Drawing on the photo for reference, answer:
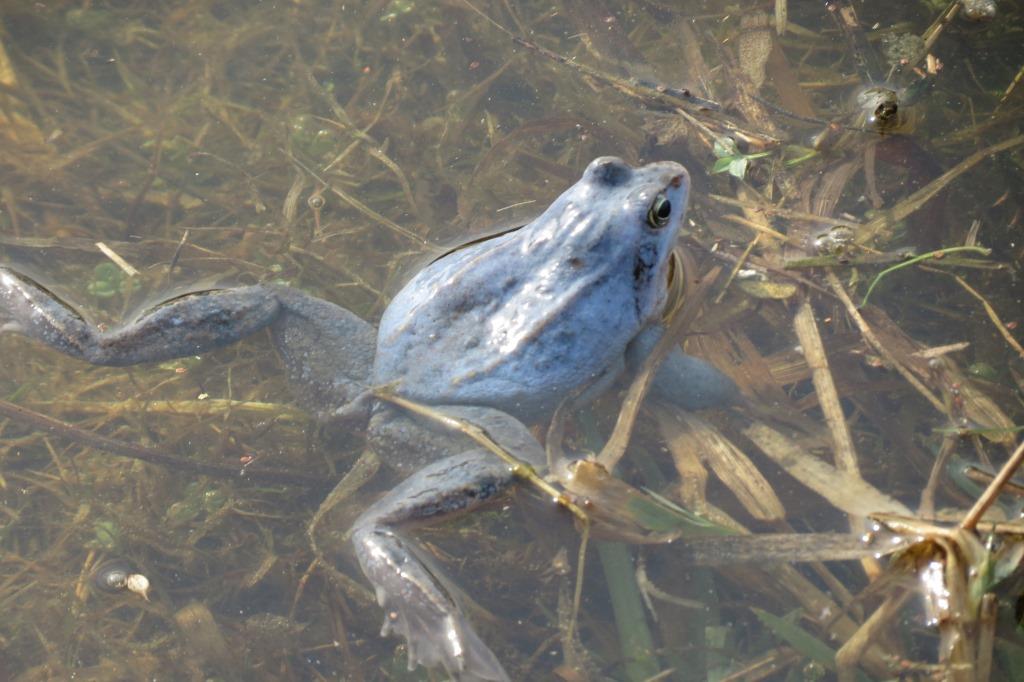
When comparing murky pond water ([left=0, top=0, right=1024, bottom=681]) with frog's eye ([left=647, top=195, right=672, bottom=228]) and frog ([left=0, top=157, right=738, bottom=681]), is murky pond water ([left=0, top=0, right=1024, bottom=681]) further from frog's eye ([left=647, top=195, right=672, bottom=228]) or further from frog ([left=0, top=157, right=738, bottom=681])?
frog's eye ([left=647, top=195, right=672, bottom=228])

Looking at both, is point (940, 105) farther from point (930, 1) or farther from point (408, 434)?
point (408, 434)

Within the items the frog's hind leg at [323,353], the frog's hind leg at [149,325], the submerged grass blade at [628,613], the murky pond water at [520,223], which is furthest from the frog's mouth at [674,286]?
the frog's hind leg at [149,325]

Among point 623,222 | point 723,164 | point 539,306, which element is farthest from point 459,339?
point 723,164

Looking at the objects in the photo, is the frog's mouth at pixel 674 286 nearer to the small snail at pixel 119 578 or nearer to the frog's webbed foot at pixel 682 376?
the frog's webbed foot at pixel 682 376

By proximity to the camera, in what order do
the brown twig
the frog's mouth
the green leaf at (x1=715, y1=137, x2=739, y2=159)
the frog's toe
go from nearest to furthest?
1. the brown twig
2. the frog's toe
3. the frog's mouth
4. the green leaf at (x1=715, y1=137, x2=739, y2=159)

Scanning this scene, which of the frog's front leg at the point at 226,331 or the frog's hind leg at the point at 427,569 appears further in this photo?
the frog's front leg at the point at 226,331

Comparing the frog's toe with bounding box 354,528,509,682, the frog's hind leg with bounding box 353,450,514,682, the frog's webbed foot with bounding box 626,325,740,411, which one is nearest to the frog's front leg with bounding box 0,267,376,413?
the frog's hind leg with bounding box 353,450,514,682

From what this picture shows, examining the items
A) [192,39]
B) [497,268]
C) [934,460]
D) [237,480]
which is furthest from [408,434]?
[192,39]
